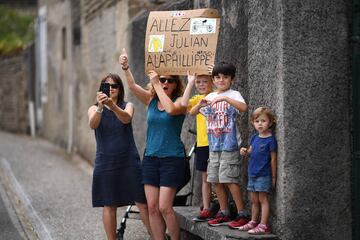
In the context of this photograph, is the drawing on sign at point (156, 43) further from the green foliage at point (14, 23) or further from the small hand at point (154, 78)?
the green foliage at point (14, 23)

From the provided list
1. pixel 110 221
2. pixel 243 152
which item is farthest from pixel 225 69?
pixel 110 221

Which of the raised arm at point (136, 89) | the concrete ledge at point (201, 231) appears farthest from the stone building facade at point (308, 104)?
the raised arm at point (136, 89)

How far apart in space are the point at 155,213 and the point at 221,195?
2.09ft

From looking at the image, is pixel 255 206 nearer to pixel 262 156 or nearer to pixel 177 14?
pixel 262 156

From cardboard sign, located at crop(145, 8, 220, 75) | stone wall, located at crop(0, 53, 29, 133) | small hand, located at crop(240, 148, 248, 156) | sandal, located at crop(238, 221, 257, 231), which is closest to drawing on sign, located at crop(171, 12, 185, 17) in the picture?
cardboard sign, located at crop(145, 8, 220, 75)

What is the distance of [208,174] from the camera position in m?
6.34

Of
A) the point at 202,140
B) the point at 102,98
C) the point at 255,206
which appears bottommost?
the point at 255,206

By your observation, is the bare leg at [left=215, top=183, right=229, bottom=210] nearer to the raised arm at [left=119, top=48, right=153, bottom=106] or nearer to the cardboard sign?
the cardboard sign

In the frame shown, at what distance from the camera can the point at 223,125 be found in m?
6.29

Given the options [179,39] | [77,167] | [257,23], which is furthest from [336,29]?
[77,167]

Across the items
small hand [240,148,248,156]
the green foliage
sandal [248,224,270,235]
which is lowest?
sandal [248,224,270,235]

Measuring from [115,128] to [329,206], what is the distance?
2.09 m

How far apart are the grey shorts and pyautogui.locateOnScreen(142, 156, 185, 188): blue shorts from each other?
0.34 metres

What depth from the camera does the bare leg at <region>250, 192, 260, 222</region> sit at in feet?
19.8
